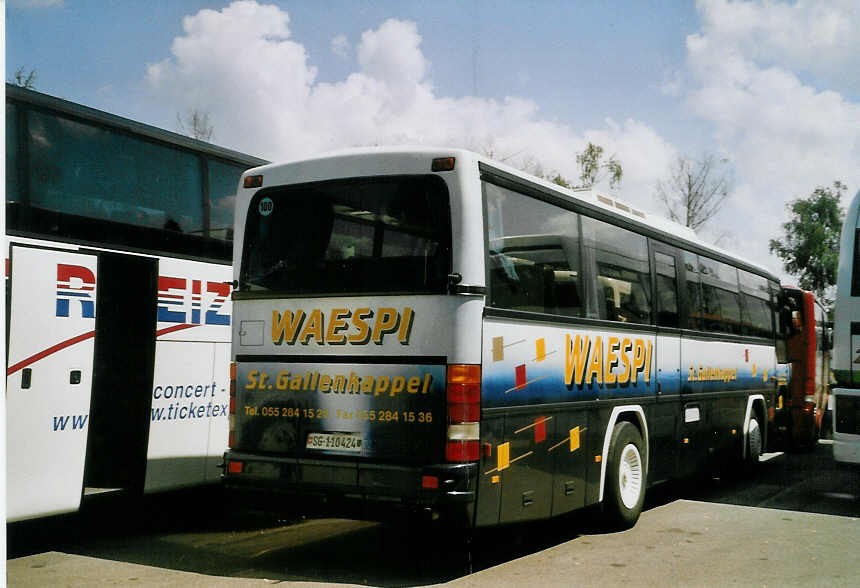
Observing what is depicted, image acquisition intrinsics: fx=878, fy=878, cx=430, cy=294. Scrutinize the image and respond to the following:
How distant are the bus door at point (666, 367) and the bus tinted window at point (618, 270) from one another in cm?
38

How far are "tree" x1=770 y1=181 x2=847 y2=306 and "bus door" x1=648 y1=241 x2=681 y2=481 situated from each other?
47.1m

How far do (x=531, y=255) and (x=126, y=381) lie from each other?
431 centimetres

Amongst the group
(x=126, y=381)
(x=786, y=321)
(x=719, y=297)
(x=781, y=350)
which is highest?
(x=719, y=297)

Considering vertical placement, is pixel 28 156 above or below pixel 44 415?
above

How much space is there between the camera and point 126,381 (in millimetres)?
8828

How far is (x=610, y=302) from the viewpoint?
881 cm

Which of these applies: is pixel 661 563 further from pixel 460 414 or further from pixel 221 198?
pixel 221 198

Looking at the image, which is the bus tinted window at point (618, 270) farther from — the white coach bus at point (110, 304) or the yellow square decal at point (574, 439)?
the white coach bus at point (110, 304)

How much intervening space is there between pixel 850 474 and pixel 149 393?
34.2ft

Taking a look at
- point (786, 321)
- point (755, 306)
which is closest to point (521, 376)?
point (755, 306)

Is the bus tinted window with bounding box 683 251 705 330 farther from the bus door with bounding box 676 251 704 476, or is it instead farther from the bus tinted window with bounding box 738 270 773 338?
the bus tinted window with bounding box 738 270 773 338

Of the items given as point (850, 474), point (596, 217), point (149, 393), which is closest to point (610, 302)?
point (596, 217)

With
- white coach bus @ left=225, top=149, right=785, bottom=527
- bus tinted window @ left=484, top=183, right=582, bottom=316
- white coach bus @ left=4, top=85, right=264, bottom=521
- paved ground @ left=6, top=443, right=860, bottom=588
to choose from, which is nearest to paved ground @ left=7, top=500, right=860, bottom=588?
paved ground @ left=6, top=443, right=860, bottom=588

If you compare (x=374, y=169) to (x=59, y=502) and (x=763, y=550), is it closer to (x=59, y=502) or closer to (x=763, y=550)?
(x=59, y=502)
